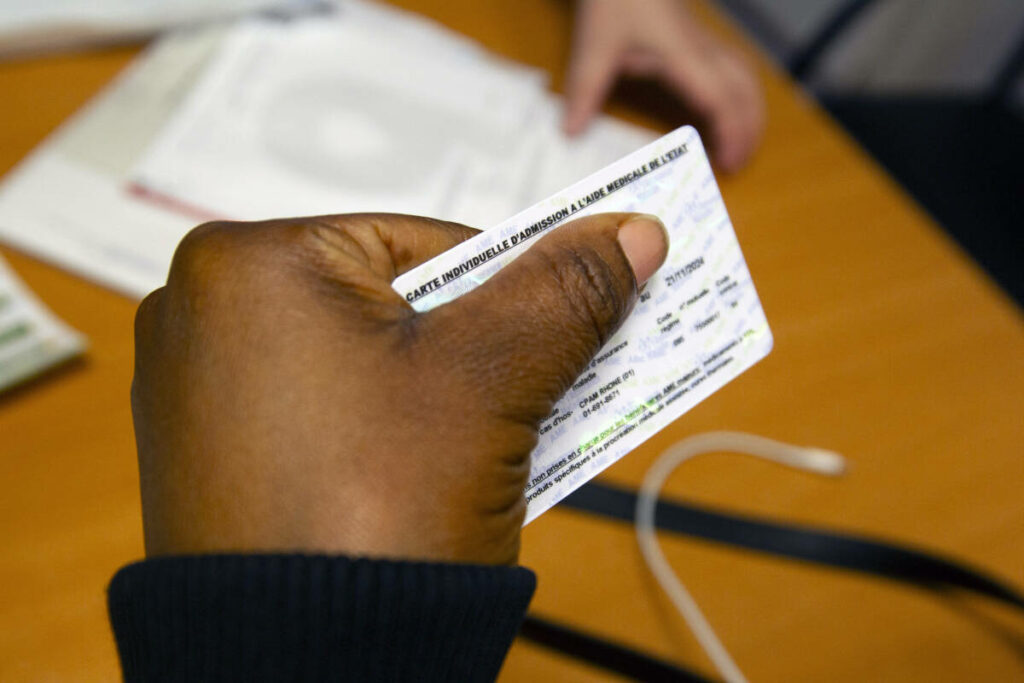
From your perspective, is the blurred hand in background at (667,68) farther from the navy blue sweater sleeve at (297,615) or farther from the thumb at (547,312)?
the navy blue sweater sleeve at (297,615)

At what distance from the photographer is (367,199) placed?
591mm

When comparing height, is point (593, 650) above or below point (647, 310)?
below

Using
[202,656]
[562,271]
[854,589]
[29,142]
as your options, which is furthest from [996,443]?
[29,142]

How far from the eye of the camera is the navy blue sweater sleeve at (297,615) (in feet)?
0.73

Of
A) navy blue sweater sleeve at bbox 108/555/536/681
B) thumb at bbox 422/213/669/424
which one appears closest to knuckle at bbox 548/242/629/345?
thumb at bbox 422/213/669/424

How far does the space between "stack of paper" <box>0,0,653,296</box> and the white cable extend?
247mm

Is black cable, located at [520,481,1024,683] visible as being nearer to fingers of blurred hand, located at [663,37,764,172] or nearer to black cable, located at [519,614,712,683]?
black cable, located at [519,614,712,683]

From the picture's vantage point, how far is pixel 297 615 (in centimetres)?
22

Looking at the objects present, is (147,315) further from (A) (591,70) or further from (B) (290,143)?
(A) (591,70)

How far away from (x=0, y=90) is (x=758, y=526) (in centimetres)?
72

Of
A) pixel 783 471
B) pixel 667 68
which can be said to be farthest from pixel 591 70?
pixel 783 471

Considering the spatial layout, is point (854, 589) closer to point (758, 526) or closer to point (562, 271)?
point (758, 526)

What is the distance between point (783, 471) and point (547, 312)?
0.33m

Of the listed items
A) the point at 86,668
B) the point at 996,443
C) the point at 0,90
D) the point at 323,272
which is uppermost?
the point at 0,90
